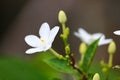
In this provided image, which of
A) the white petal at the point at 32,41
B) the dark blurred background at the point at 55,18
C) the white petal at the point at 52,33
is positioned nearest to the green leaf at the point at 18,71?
the white petal at the point at 32,41

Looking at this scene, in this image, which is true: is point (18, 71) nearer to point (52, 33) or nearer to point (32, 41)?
point (32, 41)

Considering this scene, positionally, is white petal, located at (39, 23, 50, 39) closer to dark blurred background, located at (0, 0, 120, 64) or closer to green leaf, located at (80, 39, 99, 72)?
green leaf, located at (80, 39, 99, 72)

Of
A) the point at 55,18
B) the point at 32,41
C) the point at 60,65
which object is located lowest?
the point at 60,65

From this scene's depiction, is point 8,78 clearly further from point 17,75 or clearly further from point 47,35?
point 47,35

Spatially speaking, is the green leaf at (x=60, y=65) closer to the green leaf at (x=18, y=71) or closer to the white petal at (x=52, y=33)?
the white petal at (x=52, y=33)

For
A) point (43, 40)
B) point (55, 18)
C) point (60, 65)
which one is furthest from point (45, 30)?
point (55, 18)

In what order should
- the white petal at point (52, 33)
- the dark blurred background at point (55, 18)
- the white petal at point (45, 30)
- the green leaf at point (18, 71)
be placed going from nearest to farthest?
the white petal at point (52, 33) → the white petal at point (45, 30) → the green leaf at point (18, 71) → the dark blurred background at point (55, 18)

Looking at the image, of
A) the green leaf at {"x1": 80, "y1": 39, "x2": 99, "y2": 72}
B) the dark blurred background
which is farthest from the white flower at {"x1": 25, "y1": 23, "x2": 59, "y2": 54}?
the dark blurred background

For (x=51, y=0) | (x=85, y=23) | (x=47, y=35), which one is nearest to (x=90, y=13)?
(x=85, y=23)
